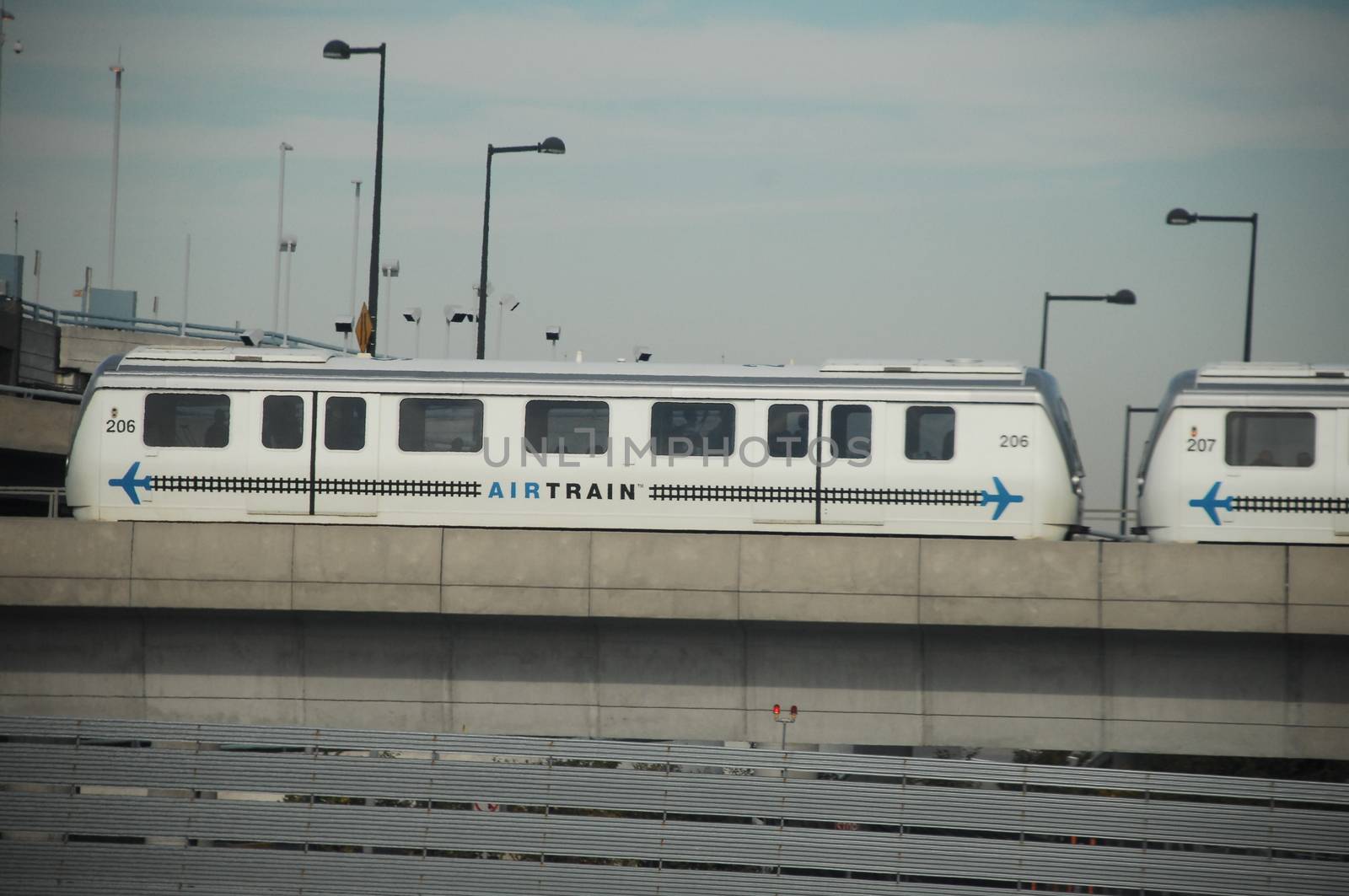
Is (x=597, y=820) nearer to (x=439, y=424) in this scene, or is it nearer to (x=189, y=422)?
(x=439, y=424)

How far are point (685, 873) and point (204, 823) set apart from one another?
18.9 ft

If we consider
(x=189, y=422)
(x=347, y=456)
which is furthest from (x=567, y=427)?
(x=189, y=422)

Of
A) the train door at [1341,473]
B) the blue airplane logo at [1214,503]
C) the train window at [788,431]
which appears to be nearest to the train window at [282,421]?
the train window at [788,431]

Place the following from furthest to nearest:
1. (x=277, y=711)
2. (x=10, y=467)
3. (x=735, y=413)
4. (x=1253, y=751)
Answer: (x=10, y=467), (x=735, y=413), (x=277, y=711), (x=1253, y=751)

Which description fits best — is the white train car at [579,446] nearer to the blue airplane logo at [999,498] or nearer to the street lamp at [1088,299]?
the blue airplane logo at [999,498]

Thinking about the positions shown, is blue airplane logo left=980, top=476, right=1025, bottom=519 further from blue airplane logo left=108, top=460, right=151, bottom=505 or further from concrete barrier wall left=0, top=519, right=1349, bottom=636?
blue airplane logo left=108, top=460, right=151, bottom=505

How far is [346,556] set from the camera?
17.7 metres

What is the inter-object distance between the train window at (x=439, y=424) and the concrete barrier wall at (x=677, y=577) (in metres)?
2.58

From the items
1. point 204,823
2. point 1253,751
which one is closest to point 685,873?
point 204,823

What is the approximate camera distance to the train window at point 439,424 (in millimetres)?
20219

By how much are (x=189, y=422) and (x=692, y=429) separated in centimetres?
739

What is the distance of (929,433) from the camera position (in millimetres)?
19578

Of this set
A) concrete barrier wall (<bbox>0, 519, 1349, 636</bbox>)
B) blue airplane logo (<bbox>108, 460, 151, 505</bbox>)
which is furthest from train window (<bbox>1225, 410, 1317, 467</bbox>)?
blue airplane logo (<bbox>108, 460, 151, 505</bbox>)

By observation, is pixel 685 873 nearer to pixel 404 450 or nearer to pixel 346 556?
pixel 346 556
